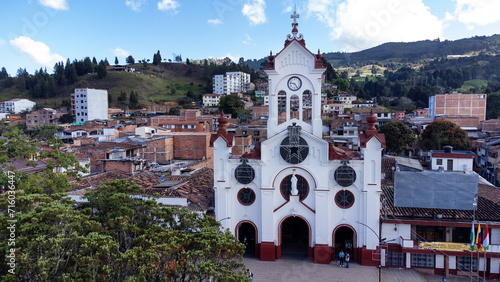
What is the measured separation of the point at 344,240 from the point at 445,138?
35.4 metres

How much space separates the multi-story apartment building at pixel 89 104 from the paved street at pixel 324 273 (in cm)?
7711

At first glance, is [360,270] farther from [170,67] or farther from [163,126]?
[170,67]

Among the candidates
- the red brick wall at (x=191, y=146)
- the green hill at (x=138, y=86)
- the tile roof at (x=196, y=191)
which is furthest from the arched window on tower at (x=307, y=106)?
the tile roof at (x=196, y=191)

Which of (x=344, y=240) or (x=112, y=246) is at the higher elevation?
(x=112, y=246)

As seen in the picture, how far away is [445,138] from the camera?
5062cm

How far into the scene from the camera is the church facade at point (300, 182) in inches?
797

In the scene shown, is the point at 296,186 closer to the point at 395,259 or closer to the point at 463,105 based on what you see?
the point at 395,259

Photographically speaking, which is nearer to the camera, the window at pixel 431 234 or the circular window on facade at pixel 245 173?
the window at pixel 431 234

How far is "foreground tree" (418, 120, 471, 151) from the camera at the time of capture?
50531 mm

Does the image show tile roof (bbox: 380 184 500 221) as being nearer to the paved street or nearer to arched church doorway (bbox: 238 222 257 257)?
the paved street

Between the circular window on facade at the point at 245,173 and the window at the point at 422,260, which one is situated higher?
the circular window on facade at the point at 245,173

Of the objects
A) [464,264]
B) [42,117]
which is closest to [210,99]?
[42,117]

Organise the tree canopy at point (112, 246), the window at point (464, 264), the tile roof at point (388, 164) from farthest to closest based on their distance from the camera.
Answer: the tile roof at point (388, 164) → the window at point (464, 264) → the tree canopy at point (112, 246)

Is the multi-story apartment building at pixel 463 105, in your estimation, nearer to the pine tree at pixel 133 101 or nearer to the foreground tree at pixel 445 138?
the foreground tree at pixel 445 138
